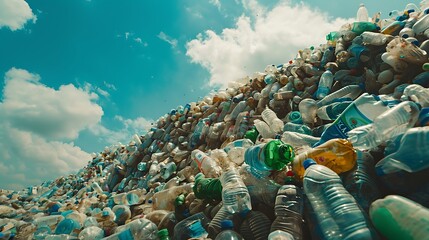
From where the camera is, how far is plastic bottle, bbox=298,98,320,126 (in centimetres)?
377

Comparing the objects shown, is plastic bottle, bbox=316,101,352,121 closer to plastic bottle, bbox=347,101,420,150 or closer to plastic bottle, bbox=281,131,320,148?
plastic bottle, bbox=281,131,320,148

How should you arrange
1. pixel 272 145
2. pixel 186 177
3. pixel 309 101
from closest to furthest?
pixel 272 145
pixel 309 101
pixel 186 177

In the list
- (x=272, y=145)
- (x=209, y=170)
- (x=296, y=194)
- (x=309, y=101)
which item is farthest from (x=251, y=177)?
(x=309, y=101)

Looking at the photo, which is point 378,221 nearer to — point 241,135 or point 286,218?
point 286,218

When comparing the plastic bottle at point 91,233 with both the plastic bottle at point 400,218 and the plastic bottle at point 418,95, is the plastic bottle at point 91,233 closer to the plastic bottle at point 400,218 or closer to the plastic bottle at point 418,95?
the plastic bottle at point 400,218

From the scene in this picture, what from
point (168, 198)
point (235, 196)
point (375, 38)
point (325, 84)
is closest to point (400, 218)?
point (235, 196)

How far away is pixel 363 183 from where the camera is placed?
169 cm

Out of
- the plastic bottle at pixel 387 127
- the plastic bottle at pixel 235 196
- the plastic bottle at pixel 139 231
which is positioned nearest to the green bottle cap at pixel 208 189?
the plastic bottle at pixel 235 196

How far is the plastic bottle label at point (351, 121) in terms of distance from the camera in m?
2.46

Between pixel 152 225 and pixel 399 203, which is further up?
pixel 152 225

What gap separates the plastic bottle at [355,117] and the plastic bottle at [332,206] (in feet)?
2.42

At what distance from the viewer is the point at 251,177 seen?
224cm

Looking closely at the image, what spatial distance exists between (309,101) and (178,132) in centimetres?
338

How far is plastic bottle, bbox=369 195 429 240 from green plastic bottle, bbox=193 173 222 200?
1.15 m
